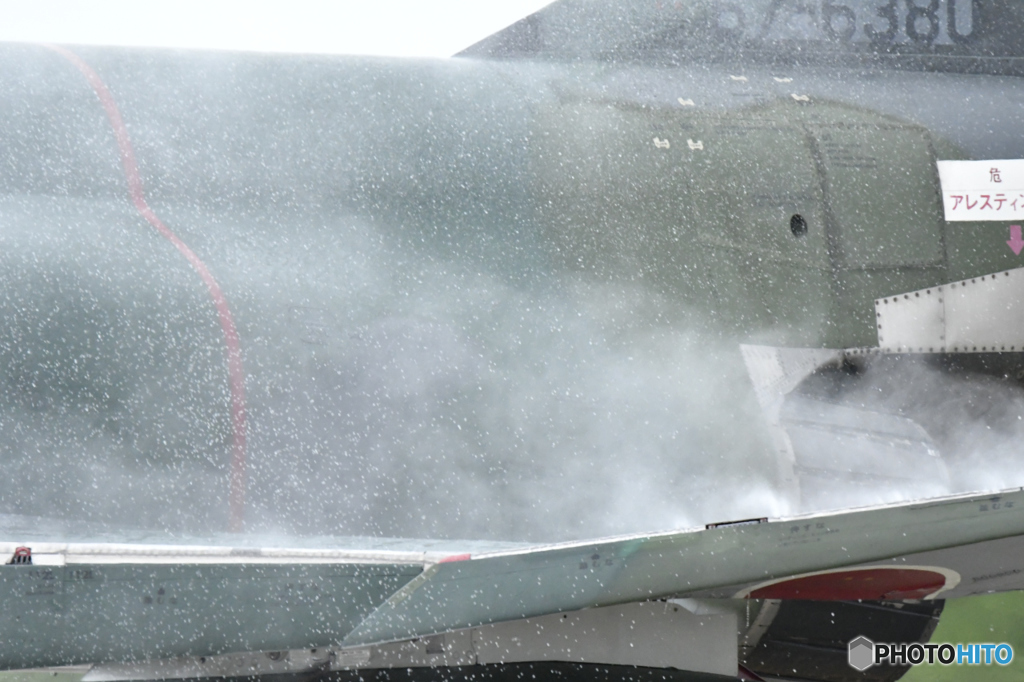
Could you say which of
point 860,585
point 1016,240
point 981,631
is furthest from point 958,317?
point 860,585

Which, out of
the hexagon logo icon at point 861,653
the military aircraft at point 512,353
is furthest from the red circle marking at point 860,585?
the hexagon logo icon at point 861,653

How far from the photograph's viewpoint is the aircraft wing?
1829mm

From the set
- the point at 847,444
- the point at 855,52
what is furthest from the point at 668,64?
the point at 847,444

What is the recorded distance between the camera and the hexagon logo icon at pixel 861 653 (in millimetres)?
2590

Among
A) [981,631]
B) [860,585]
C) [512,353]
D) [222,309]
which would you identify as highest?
[222,309]

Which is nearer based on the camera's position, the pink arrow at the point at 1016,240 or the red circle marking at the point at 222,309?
the red circle marking at the point at 222,309

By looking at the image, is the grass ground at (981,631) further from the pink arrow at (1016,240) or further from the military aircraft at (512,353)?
the pink arrow at (1016,240)

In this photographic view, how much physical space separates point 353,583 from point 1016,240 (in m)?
1.98

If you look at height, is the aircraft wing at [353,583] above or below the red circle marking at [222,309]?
below

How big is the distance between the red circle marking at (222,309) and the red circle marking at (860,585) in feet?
3.43

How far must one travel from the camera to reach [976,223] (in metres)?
2.79

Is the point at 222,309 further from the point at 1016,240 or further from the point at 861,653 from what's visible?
the point at 1016,240

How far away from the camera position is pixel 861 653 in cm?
261

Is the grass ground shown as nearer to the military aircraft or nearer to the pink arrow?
the military aircraft
